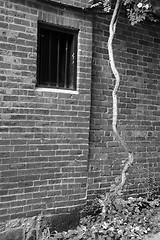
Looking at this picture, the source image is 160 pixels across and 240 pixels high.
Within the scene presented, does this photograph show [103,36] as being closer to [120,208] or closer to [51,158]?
[51,158]

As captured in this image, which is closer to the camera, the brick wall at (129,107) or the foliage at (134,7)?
the foliage at (134,7)

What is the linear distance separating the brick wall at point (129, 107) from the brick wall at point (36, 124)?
0.75ft

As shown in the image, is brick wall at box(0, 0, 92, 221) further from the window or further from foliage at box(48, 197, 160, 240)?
foliage at box(48, 197, 160, 240)

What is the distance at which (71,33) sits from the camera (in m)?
4.52

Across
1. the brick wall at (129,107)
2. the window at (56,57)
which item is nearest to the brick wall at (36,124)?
the window at (56,57)

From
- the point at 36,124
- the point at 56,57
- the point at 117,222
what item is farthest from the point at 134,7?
the point at 117,222

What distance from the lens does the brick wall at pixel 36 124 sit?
3.94 metres

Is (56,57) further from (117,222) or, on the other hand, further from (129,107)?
(117,222)

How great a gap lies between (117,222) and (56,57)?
7.68 feet

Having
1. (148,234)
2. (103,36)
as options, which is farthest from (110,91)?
(148,234)

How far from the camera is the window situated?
433 cm

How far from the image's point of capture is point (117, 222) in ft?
14.3

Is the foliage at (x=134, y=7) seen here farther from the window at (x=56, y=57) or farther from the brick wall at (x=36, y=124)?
the window at (x=56, y=57)

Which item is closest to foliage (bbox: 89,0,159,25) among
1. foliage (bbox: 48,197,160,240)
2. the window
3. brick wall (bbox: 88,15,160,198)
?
brick wall (bbox: 88,15,160,198)
